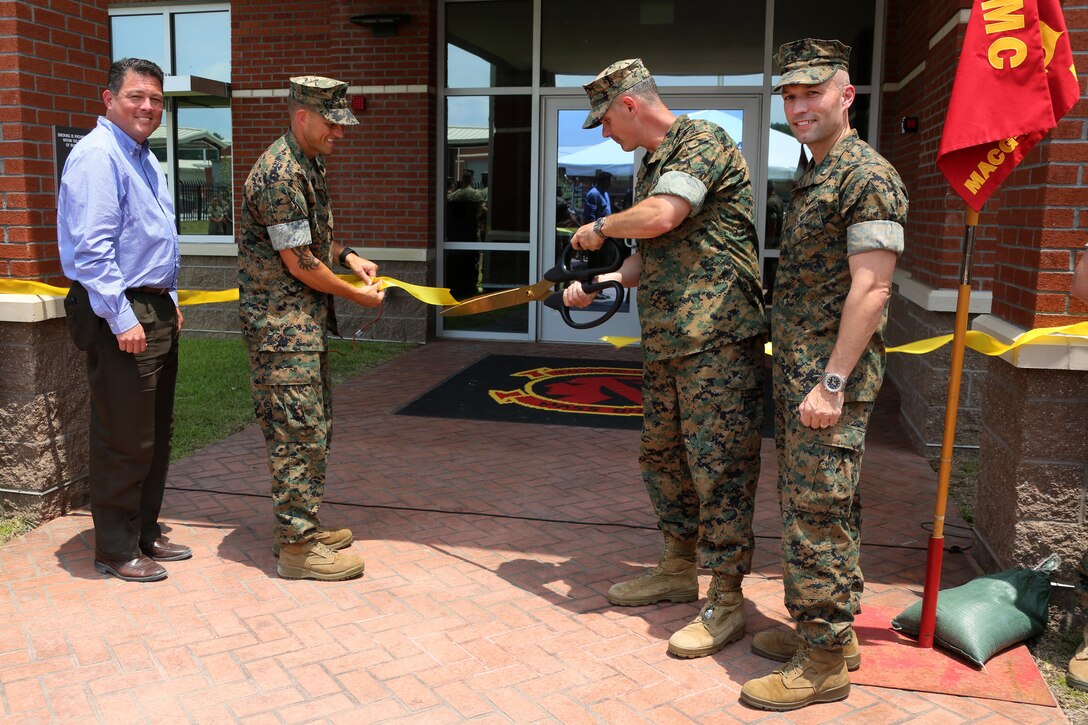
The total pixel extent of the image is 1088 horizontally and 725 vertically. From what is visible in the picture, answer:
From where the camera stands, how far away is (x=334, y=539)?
4.34 meters

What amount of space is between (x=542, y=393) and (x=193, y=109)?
630 centimetres

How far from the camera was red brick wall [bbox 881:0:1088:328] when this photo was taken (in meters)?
3.62

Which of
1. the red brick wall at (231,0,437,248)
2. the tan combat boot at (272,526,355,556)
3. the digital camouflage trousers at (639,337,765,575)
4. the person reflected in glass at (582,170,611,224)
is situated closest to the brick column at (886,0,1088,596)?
the digital camouflage trousers at (639,337,765,575)

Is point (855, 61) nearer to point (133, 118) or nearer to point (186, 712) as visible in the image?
point (133, 118)

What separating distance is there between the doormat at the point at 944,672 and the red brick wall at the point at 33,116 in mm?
4136

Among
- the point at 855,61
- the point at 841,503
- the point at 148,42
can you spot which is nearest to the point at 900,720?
the point at 841,503

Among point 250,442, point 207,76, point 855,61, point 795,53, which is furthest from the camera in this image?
point 207,76

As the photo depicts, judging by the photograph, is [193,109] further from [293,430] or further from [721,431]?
[721,431]

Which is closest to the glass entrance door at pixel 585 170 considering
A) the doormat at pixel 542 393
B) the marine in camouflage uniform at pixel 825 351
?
the doormat at pixel 542 393

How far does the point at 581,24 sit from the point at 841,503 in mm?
8065

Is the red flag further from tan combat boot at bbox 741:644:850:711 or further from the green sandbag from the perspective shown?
tan combat boot at bbox 741:644:850:711

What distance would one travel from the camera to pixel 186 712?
3.00m

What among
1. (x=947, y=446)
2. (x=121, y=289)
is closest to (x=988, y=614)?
(x=947, y=446)

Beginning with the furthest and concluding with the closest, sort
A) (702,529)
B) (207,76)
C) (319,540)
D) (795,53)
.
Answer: (207,76) < (319,540) < (702,529) < (795,53)
